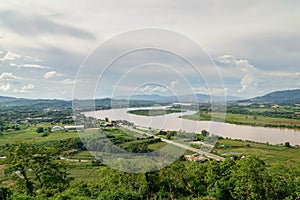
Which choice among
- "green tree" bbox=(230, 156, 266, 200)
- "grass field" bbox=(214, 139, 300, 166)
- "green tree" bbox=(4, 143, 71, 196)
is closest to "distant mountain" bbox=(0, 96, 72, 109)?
"grass field" bbox=(214, 139, 300, 166)

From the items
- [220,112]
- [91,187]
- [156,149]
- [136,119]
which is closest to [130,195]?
[91,187]

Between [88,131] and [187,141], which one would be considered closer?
[88,131]

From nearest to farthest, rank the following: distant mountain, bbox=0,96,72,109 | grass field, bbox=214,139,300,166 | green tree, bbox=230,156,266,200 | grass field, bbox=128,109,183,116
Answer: grass field, bbox=128,109,183,116 < green tree, bbox=230,156,266,200 < grass field, bbox=214,139,300,166 < distant mountain, bbox=0,96,72,109

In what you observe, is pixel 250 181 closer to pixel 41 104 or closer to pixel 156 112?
pixel 156 112

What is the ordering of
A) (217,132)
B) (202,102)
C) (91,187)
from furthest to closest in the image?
(91,187), (217,132), (202,102)

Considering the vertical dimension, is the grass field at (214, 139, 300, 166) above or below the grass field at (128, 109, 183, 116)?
below

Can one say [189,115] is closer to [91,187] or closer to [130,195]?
[130,195]

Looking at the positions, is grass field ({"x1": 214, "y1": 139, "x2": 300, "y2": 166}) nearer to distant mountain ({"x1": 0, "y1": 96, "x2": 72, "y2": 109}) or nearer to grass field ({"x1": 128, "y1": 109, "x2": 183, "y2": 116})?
grass field ({"x1": 128, "y1": 109, "x2": 183, "y2": 116})

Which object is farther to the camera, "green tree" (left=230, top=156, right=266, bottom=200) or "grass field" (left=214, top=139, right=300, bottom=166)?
"grass field" (left=214, top=139, right=300, bottom=166)
